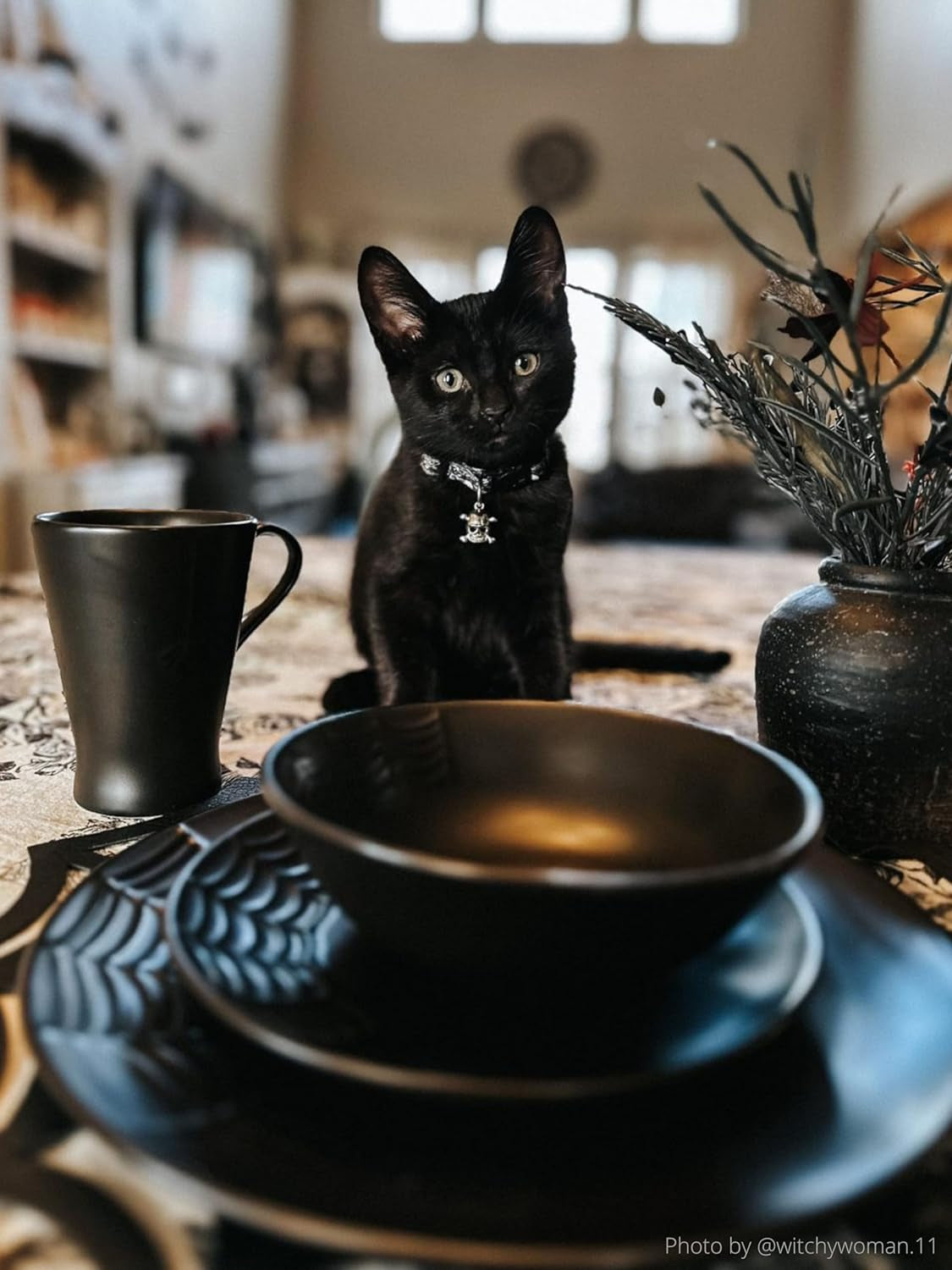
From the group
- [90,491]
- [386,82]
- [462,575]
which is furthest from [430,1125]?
[386,82]

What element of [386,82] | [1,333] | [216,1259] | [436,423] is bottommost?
[216,1259]

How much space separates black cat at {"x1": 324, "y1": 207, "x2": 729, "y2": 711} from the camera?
757mm

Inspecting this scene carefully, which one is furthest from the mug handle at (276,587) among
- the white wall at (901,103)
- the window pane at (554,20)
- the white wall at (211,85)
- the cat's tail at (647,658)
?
the window pane at (554,20)

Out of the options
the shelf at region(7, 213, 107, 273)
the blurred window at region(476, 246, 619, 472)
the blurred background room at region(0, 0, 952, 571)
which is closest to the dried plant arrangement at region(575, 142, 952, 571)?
the shelf at region(7, 213, 107, 273)

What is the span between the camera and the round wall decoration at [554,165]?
20.8 feet

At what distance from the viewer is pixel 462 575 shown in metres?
0.77

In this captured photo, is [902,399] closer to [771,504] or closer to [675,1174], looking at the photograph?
[771,504]

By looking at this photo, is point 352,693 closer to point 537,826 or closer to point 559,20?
point 537,826

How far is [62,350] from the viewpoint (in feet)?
11.0

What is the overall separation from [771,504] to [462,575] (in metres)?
2.93

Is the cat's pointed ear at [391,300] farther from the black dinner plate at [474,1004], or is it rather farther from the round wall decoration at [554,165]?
the round wall decoration at [554,165]

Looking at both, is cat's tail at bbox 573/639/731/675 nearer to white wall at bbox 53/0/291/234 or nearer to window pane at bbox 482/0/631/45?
white wall at bbox 53/0/291/234

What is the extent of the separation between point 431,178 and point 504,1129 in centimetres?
702

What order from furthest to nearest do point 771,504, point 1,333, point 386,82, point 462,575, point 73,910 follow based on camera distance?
point 386,82 → point 771,504 → point 1,333 → point 462,575 → point 73,910
